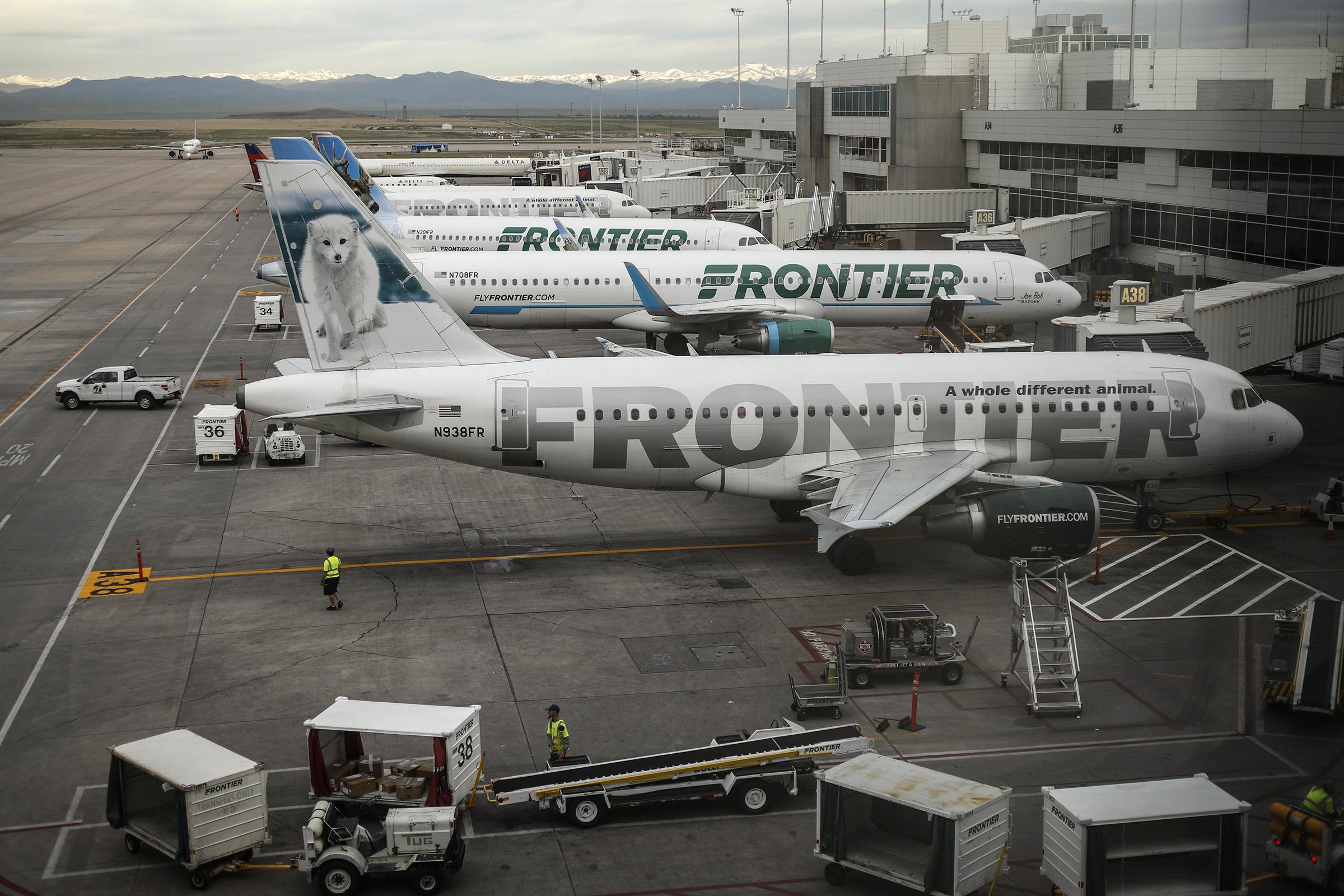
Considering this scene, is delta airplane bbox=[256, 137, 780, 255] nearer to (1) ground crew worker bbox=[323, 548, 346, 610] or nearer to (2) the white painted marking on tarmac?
(2) the white painted marking on tarmac

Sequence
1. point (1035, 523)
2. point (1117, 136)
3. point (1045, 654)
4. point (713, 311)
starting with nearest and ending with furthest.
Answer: point (1045, 654) < point (1035, 523) < point (713, 311) < point (1117, 136)

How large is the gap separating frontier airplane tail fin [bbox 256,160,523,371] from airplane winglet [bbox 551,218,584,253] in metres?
38.4

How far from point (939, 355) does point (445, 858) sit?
21.9 meters

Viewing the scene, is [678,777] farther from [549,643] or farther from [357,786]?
[549,643]

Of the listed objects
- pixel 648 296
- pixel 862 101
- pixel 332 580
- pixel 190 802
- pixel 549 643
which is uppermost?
pixel 862 101

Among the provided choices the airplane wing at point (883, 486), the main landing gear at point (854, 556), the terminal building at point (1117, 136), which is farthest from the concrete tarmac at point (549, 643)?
the terminal building at point (1117, 136)

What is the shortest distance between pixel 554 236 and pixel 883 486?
1789 inches

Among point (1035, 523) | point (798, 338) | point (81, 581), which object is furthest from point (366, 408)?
point (798, 338)

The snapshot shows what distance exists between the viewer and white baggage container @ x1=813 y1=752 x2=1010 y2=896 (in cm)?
1691

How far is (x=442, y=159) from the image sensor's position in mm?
189250

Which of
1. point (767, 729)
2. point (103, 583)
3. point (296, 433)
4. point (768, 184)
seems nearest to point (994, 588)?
point (767, 729)

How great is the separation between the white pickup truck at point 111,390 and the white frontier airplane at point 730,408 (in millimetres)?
20612

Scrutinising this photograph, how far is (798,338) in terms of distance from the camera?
53.6m

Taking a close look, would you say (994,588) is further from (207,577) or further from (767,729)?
(207,577)
